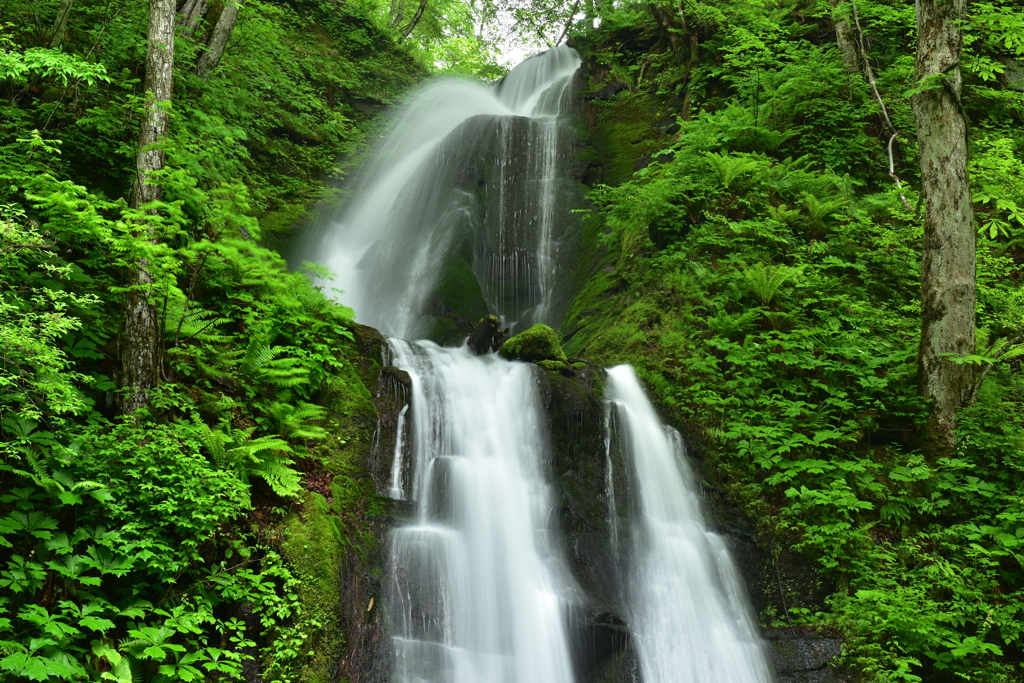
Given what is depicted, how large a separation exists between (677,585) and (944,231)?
5.10 metres

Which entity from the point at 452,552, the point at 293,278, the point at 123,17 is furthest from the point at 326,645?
the point at 123,17

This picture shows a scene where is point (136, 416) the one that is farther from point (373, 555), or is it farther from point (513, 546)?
point (513, 546)

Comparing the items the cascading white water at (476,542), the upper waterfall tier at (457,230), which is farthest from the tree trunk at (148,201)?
the upper waterfall tier at (457,230)

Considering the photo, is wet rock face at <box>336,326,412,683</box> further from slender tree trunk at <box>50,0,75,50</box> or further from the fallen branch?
the fallen branch

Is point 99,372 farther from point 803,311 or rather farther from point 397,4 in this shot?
point 397,4

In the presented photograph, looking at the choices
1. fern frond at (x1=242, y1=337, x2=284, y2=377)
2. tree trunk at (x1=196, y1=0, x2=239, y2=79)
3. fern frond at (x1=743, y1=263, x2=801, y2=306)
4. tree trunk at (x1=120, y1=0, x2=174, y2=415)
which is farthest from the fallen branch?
tree trunk at (x1=196, y1=0, x2=239, y2=79)

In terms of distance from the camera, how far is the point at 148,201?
5.28 m

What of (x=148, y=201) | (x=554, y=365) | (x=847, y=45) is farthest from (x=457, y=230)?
(x=847, y=45)

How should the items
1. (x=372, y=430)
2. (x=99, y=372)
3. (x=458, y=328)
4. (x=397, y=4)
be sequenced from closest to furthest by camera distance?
(x=99, y=372) → (x=372, y=430) → (x=458, y=328) → (x=397, y=4)

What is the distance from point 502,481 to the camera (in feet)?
21.9

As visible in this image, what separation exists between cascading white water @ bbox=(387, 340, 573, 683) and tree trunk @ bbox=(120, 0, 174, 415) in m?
2.64

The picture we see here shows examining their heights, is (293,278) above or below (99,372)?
above

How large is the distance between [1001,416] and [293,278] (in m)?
8.00

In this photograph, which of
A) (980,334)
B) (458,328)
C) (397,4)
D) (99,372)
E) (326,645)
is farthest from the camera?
(397,4)
